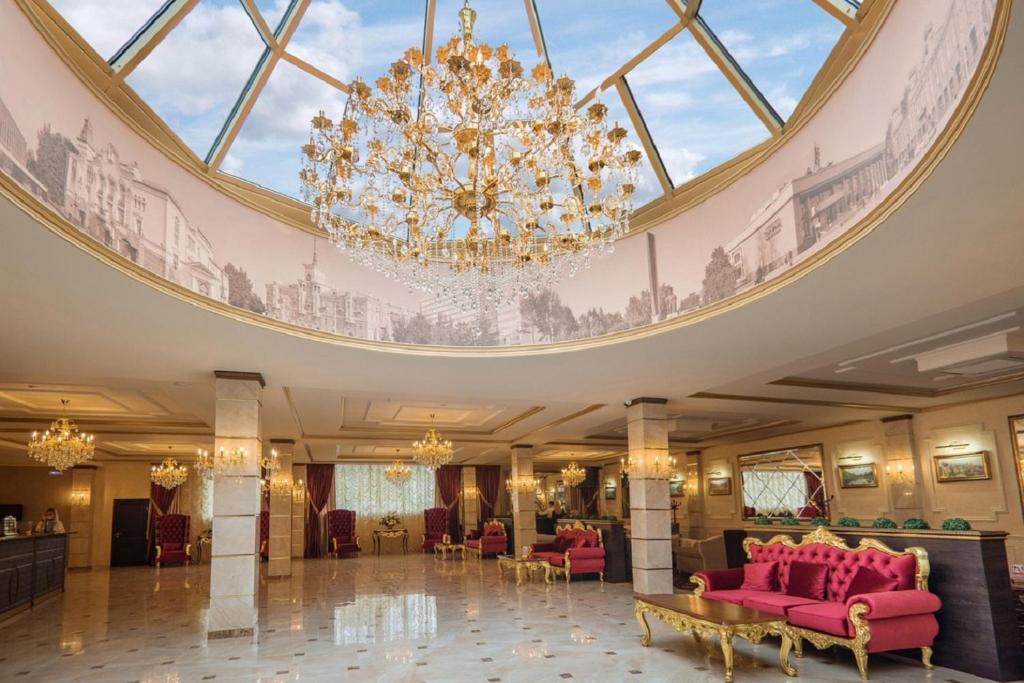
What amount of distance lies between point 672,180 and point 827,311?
2057 mm

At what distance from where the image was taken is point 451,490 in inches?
1022

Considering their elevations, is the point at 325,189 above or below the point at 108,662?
above

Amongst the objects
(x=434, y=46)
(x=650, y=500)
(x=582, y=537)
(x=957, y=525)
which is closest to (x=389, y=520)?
(x=582, y=537)

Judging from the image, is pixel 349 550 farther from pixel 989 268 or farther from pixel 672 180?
pixel 989 268

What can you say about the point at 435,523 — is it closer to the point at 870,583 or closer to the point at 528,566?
the point at 528,566

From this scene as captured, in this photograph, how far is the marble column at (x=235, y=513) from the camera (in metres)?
8.52

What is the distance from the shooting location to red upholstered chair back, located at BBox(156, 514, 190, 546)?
21.8 meters

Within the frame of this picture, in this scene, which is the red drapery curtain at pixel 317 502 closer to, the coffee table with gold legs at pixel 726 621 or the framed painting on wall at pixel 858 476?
the framed painting on wall at pixel 858 476

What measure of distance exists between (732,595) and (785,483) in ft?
31.8

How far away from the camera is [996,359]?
8109mm

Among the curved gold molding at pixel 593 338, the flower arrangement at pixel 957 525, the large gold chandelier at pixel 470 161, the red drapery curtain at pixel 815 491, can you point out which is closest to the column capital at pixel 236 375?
the curved gold molding at pixel 593 338

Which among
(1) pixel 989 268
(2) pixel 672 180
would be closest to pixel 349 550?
(2) pixel 672 180

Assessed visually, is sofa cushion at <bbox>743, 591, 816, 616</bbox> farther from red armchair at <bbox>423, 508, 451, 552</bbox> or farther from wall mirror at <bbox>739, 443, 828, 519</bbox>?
red armchair at <bbox>423, 508, 451, 552</bbox>

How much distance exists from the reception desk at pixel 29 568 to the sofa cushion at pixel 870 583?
1143cm
